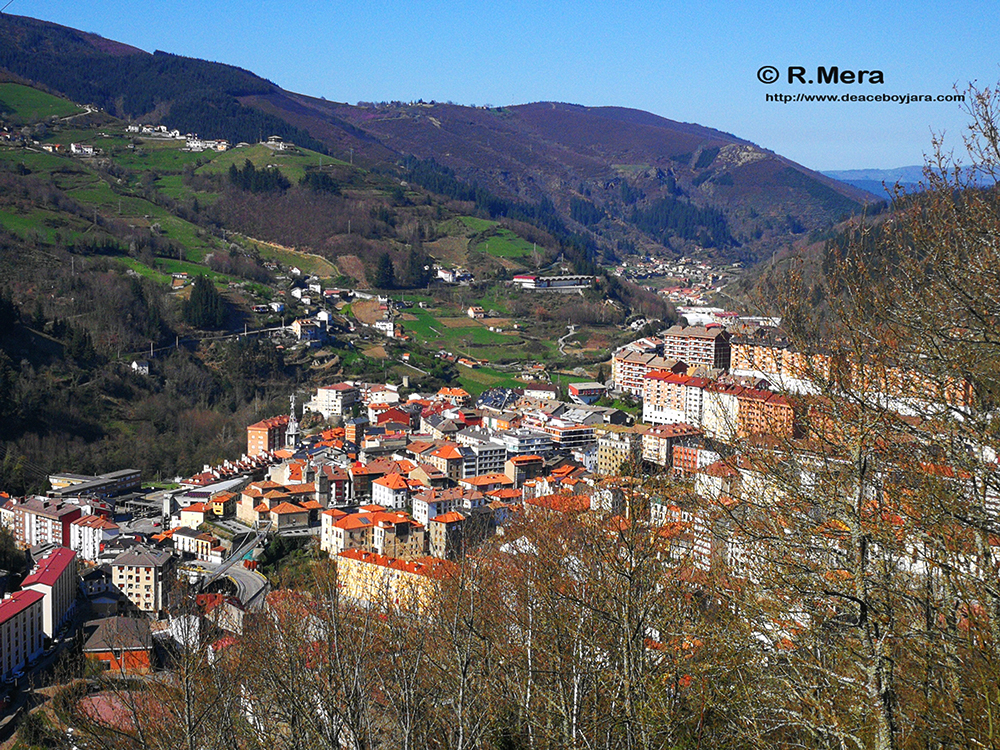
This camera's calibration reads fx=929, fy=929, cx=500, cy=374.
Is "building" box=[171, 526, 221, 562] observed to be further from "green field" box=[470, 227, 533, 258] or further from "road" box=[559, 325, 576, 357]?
"green field" box=[470, 227, 533, 258]

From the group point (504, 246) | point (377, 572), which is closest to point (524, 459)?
point (377, 572)

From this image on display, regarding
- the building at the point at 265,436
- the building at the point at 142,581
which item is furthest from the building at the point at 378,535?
the building at the point at 265,436

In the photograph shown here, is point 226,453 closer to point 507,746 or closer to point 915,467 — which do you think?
point 507,746

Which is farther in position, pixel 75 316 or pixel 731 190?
pixel 731 190

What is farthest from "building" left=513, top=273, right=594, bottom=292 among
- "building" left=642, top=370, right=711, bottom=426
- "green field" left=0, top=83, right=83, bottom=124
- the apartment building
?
"green field" left=0, top=83, right=83, bottom=124

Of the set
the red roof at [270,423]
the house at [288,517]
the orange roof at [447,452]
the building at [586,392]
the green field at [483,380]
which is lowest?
the house at [288,517]

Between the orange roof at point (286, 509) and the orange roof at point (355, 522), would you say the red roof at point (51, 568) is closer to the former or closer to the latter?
the orange roof at point (286, 509)

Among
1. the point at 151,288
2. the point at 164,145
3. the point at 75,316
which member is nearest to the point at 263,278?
the point at 151,288
